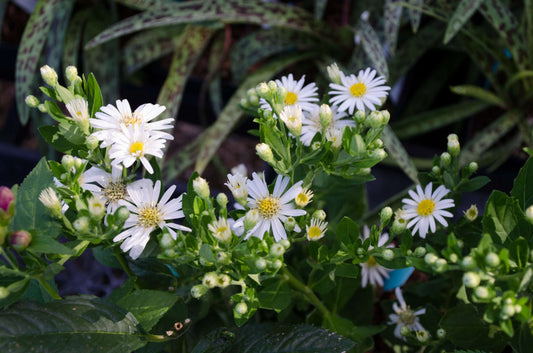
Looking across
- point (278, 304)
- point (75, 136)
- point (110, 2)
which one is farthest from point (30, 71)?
point (278, 304)

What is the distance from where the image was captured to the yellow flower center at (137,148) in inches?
13.5

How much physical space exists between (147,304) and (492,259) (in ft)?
0.73

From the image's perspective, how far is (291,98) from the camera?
17.2 inches

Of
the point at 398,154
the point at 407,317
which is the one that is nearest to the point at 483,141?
the point at 398,154

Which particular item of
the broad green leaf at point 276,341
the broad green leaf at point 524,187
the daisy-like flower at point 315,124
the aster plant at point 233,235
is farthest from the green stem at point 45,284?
the broad green leaf at point 524,187

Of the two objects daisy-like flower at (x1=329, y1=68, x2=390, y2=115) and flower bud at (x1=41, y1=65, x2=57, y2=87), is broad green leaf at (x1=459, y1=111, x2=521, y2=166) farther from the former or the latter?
Result: flower bud at (x1=41, y1=65, x2=57, y2=87)

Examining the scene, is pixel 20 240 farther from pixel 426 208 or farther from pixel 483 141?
pixel 483 141

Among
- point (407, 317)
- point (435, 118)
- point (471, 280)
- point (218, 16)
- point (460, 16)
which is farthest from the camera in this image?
point (435, 118)

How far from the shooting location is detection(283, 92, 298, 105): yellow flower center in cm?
43

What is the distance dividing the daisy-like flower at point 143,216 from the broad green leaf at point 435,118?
52 centimetres

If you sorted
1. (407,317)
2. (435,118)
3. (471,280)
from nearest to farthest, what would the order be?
(471,280) → (407,317) → (435,118)

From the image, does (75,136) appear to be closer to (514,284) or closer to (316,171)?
(316,171)

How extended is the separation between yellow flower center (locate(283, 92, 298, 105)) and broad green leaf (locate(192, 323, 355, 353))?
0.17m

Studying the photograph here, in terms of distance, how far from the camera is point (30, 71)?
27.8 inches
